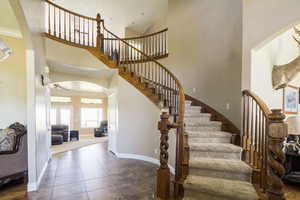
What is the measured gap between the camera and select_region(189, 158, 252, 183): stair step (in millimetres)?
2383

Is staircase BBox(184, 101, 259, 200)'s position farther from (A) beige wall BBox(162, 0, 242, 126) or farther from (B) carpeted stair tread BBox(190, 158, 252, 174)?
(A) beige wall BBox(162, 0, 242, 126)

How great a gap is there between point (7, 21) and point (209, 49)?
453 centimetres

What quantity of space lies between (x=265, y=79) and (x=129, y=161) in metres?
3.81

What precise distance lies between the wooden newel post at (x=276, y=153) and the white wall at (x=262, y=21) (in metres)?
1.47

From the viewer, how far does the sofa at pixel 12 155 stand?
2.81m

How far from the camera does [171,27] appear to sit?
529 centimetres

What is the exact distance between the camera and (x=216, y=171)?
8.14 feet

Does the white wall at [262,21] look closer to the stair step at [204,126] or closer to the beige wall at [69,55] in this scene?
the stair step at [204,126]

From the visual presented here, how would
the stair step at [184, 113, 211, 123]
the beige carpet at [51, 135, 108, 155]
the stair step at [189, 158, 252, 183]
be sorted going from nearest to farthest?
the stair step at [189, 158, 252, 183] < the stair step at [184, 113, 211, 123] < the beige carpet at [51, 135, 108, 155]

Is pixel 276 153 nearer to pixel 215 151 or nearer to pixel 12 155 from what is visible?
pixel 215 151

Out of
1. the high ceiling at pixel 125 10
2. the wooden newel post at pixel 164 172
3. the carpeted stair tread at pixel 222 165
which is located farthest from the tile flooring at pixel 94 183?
the high ceiling at pixel 125 10

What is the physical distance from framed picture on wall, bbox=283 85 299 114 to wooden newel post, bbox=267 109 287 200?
2649mm

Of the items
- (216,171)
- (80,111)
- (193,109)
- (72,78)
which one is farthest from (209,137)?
(80,111)

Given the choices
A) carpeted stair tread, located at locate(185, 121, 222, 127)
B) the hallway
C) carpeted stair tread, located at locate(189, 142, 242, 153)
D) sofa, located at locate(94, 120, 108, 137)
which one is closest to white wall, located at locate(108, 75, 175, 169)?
the hallway
